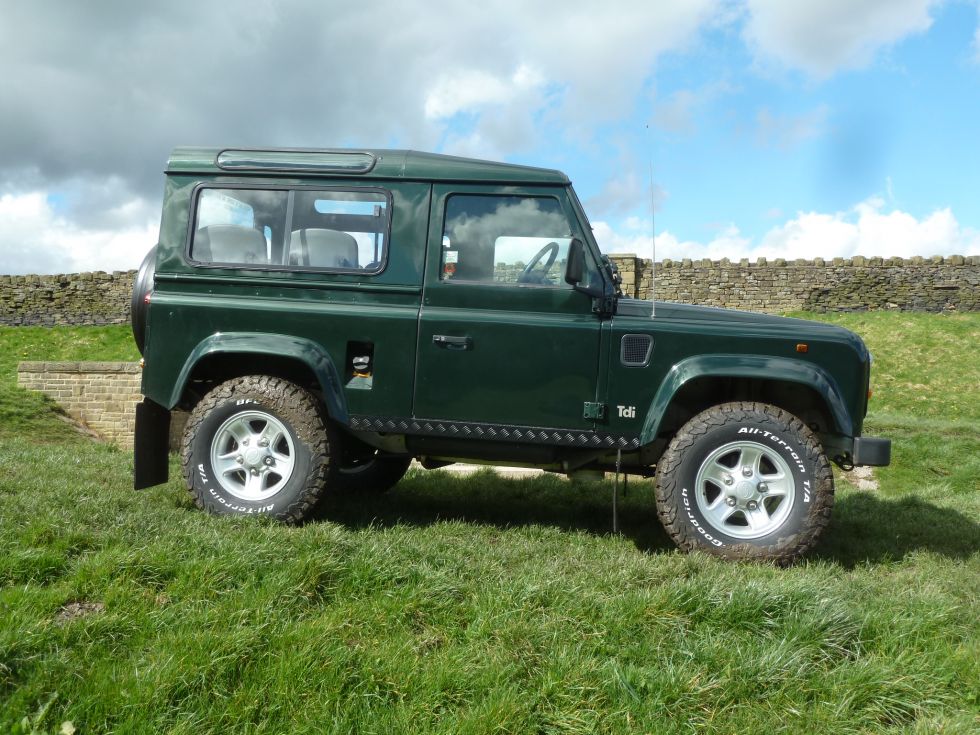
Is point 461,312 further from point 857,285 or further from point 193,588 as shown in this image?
point 857,285

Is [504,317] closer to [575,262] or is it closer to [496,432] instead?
[575,262]

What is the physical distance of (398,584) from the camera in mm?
3674

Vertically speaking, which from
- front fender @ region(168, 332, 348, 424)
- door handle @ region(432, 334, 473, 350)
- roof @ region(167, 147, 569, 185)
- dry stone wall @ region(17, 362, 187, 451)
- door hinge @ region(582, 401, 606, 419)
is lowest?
dry stone wall @ region(17, 362, 187, 451)

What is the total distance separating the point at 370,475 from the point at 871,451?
348 centimetres

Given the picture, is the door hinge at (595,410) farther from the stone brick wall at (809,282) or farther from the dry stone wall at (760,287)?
the stone brick wall at (809,282)

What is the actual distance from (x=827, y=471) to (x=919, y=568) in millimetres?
885

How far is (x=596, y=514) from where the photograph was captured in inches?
236

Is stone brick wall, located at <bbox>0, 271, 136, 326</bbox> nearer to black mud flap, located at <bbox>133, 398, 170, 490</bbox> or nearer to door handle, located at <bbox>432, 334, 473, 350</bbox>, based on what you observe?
black mud flap, located at <bbox>133, 398, 170, 490</bbox>

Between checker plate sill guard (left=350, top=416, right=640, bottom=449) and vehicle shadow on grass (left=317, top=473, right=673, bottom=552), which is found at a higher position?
checker plate sill guard (left=350, top=416, right=640, bottom=449)

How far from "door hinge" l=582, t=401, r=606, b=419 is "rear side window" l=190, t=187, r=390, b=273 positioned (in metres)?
1.48

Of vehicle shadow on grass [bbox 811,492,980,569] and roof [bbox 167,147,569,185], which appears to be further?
vehicle shadow on grass [bbox 811,492,980,569]

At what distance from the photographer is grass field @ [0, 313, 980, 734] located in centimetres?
287

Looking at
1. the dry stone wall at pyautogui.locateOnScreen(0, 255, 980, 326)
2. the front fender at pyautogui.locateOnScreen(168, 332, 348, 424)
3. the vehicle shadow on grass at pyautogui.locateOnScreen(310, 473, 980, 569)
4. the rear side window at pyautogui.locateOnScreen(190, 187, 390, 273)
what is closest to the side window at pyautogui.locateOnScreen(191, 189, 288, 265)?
the rear side window at pyautogui.locateOnScreen(190, 187, 390, 273)

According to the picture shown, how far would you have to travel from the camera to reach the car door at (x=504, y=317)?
15.4 ft
